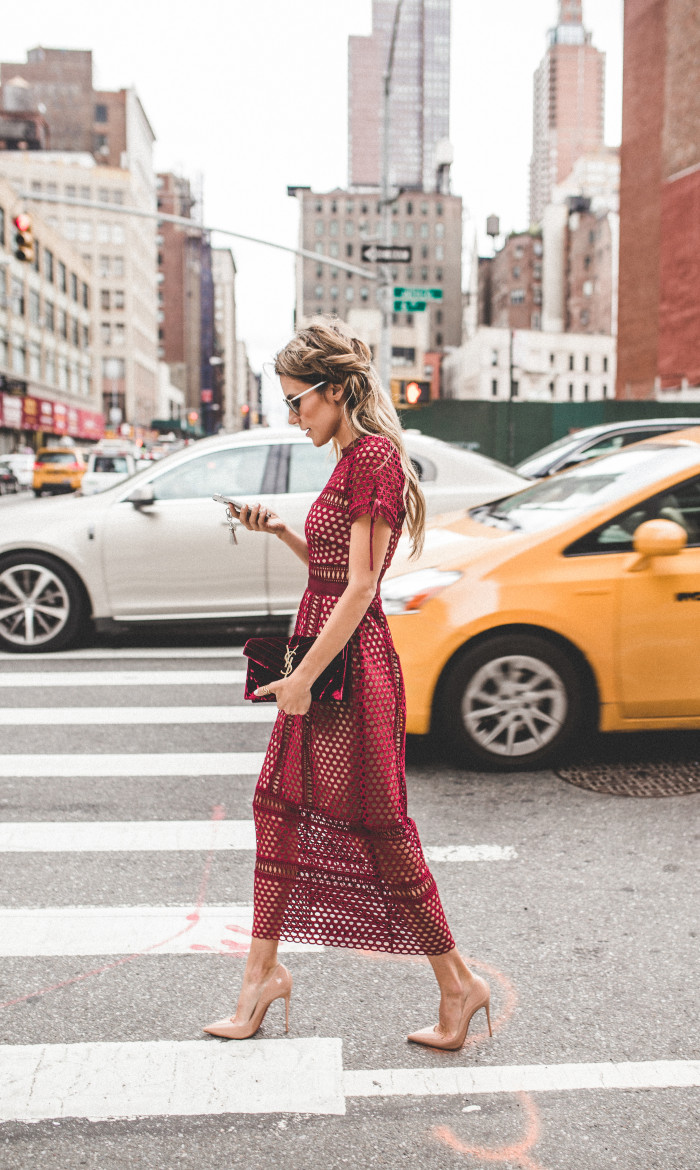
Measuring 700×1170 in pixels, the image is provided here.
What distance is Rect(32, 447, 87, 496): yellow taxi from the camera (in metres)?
35.1

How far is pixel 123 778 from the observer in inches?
196

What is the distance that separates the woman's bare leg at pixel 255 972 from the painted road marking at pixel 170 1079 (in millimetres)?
83

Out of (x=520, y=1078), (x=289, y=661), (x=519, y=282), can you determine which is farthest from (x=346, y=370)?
(x=519, y=282)

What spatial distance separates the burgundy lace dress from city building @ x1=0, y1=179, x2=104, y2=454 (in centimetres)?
4658

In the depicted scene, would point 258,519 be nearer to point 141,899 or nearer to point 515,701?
point 141,899

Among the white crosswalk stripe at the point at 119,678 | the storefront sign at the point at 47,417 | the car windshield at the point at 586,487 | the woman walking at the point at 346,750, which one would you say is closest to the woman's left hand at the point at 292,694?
the woman walking at the point at 346,750

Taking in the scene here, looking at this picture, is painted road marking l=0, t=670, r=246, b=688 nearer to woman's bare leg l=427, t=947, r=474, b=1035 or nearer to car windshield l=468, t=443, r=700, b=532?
car windshield l=468, t=443, r=700, b=532

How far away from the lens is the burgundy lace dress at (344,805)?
256cm

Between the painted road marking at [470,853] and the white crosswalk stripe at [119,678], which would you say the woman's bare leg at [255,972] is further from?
the white crosswalk stripe at [119,678]

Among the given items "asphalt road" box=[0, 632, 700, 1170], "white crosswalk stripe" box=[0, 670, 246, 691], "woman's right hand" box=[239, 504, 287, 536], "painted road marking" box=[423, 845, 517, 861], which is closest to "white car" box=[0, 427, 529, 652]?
"white crosswalk stripe" box=[0, 670, 246, 691]

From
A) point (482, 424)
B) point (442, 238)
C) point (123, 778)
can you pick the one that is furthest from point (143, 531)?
point (442, 238)

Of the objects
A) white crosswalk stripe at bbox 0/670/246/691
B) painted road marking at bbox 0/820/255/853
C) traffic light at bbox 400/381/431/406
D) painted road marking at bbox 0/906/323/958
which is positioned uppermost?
traffic light at bbox 400/381/431/406

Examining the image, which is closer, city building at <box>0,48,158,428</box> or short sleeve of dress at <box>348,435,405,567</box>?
short sleeve of dress at <box>348,435,405,567</box>

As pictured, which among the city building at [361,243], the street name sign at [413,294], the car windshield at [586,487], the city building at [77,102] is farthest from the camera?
the city building at [361,243]
